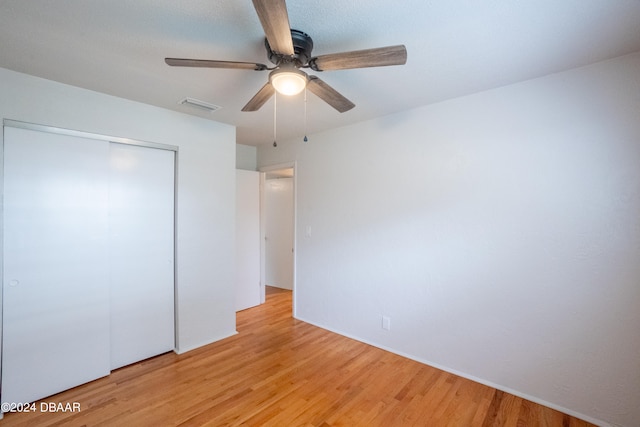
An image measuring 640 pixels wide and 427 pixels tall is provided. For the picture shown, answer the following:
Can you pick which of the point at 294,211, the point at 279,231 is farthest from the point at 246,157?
the point at 279,231

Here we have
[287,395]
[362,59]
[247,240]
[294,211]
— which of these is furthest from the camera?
[247,240]

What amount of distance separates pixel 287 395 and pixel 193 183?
221 cm

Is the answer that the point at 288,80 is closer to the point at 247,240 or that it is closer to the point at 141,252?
the point at 141,252

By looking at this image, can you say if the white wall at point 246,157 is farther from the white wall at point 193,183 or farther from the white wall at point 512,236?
the white wall at point 512,236

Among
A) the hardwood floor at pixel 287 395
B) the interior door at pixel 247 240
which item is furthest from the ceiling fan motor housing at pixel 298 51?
the interior door at pixel 247 240

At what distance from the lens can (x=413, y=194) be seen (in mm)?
2736

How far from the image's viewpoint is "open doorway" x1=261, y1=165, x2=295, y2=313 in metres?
5.08

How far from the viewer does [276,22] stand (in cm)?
111

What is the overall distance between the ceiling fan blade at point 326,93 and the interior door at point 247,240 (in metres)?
2.51

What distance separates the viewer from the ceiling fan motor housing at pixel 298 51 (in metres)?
1.40

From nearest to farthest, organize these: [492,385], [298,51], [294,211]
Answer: [298,51], [492,385], [294,211]

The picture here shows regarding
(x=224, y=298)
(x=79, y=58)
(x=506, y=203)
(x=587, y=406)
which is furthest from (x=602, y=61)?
(x=224, y=298)

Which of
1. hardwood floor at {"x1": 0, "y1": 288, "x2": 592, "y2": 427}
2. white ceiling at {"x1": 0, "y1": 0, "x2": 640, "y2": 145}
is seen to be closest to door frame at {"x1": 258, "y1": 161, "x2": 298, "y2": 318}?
hardwood floor at {"x1": 0, "y1": 288, "x2": 592, "y2": 427}

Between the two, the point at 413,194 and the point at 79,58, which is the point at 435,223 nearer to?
the point at 413,194
